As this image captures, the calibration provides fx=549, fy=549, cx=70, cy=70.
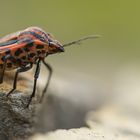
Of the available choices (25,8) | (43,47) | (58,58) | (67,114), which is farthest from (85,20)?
(43,47)

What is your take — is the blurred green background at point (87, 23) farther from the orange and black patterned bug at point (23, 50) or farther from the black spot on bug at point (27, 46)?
the black spot on bug at point (27, 46)

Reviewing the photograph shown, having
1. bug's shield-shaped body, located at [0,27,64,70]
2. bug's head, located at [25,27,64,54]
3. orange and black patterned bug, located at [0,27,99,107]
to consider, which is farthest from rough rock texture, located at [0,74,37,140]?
A: bug's head, located at [25,27,64,54]

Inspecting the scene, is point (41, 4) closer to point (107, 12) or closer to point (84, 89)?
point (107, 12)

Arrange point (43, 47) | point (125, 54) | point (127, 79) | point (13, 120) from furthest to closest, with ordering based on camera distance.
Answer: point (125, 54)
point (127, 79)
point (43, 47)
point (13, 120)

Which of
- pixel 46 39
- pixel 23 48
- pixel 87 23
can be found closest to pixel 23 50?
pixel 23 48

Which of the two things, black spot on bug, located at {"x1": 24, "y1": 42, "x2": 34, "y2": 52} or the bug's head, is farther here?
the bug's head

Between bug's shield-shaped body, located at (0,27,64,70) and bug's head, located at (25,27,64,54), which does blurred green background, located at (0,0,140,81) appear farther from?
bug's shield-shaped body, located at (0,27,64,70)

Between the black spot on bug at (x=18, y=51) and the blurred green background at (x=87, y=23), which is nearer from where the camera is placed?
the black spot on bug at (x=18, y=51)

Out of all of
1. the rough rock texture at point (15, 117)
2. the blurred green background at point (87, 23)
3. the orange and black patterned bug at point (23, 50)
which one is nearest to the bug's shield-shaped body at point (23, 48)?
the orange and black patterned bug at point (23, 50)
